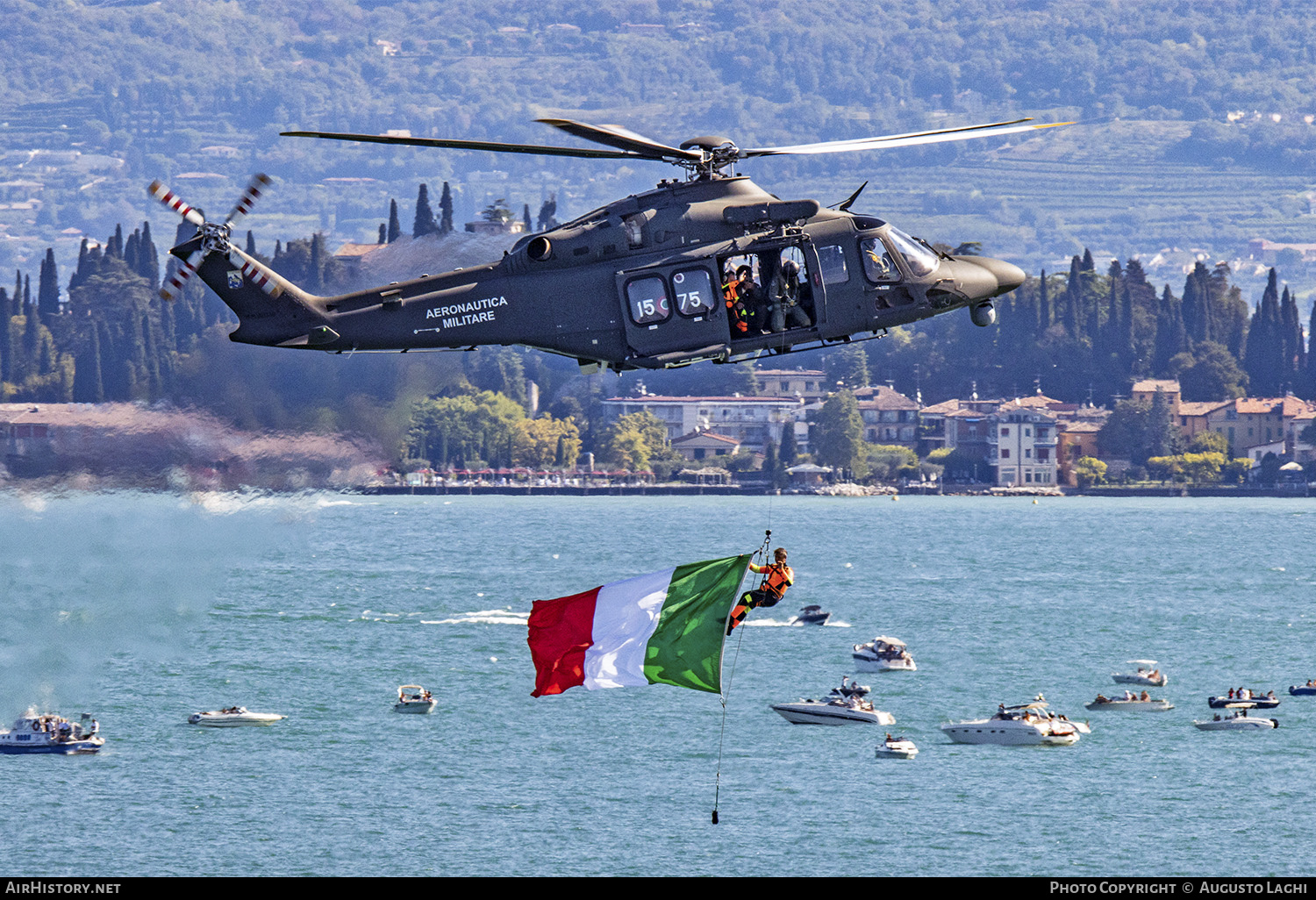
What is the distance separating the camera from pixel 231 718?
89.1m

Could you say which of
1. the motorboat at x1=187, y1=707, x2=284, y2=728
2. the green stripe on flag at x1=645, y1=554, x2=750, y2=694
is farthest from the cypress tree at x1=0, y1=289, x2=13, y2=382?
the green stripe on flag at x1=645, y1=554, x2=750, y2=694

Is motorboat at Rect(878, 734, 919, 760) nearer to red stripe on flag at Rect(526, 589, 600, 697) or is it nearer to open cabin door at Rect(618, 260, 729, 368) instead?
open cabin door at Rect(618, 260, 729, 368)

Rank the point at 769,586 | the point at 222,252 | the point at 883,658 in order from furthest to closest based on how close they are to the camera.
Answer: the point at 883,658 < the point at 222,252 < the point at 769,586

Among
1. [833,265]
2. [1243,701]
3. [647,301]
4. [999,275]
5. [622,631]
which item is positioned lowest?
[1243,701]

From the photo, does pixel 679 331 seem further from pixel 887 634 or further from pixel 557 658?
pixel 887 634

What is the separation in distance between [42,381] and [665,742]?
242ft

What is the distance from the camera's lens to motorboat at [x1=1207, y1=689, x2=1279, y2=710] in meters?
88.5

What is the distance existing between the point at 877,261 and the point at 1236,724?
59145 millimetres

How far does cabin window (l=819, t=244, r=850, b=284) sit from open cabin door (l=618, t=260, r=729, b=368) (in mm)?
1928

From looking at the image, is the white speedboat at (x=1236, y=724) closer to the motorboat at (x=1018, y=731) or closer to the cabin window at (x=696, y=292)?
the motorboat at (x=1018, y=731)

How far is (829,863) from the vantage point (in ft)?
203

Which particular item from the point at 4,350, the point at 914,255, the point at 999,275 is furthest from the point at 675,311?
the point at 4,350

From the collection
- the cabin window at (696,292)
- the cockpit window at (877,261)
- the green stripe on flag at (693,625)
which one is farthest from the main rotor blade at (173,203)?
the cockpit window at (877,261)

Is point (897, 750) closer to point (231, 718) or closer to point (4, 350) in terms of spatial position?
point (231, 718)
